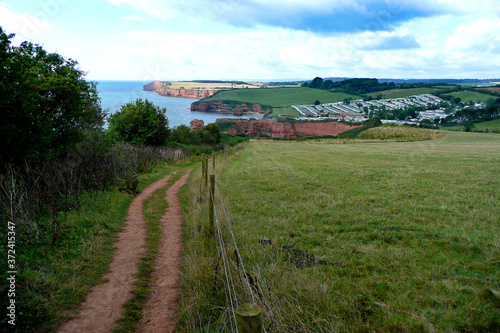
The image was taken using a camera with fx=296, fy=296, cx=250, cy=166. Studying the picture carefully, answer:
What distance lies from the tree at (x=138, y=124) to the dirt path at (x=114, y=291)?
88.2 feet

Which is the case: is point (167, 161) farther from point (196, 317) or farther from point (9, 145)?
point (196, 317)

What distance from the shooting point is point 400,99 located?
159m

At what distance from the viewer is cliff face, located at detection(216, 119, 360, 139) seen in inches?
4560

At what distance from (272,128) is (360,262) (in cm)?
11838

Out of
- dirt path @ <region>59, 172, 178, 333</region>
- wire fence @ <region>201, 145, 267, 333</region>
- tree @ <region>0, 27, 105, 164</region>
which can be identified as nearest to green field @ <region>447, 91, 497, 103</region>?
tree @ <region>0, 27, 105, 164</region>

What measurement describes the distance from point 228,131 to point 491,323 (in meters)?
117

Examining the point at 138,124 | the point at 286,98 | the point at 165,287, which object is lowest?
the point at 165,287

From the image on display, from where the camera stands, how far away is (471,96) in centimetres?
12962

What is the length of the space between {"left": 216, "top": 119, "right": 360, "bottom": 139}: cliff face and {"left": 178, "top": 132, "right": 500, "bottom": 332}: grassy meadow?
10826 cm

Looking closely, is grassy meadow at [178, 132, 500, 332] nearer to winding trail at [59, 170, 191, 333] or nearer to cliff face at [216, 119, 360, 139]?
winding trail at [59, 170, 191, 333]

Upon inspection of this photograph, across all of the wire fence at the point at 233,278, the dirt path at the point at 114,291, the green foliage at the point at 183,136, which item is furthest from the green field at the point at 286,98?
the wire fence at the point at 233,278

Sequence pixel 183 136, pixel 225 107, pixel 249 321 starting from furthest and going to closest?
pixel 225 107 < pixel 183 136 < pixel 249 321

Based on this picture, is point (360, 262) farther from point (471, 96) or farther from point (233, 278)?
point (471, 96)

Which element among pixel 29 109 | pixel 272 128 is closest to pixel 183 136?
pixel 29 109
